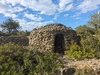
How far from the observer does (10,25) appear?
146ft

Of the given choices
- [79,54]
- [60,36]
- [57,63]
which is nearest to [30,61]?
[57,63]

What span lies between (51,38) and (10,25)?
1146 inches

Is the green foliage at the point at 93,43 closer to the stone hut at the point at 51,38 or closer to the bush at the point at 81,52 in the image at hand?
the bush at the point at 81,52

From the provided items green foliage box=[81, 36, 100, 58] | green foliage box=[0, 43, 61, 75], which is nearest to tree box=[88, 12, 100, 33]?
green foliage box=[81, 36, 100, 58]

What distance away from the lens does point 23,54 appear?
1148 centimetres

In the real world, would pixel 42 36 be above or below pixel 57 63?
above

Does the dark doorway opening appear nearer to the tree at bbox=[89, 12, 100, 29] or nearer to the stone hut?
the stone hut

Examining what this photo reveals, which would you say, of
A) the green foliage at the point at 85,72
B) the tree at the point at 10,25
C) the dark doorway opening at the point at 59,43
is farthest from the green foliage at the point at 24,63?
the tree at the point at 10,25

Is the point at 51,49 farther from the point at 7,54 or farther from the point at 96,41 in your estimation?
the point at 7,54

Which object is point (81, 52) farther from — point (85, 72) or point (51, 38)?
point (85, 72)

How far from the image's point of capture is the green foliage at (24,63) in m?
9.91

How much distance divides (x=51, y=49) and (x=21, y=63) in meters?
5.63

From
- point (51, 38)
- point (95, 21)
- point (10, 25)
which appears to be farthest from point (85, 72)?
point (10, 25)

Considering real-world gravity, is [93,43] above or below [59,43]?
below
